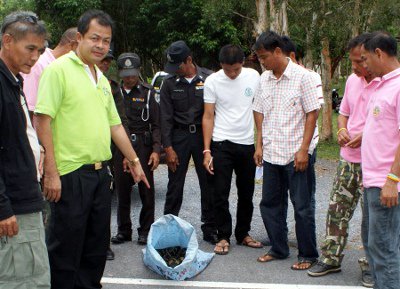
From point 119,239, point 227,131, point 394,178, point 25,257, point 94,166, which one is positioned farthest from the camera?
point 119,239

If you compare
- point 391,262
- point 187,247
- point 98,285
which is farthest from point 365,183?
point 98,285

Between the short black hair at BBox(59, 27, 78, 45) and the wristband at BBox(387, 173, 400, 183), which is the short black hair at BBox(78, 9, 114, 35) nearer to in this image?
the short black hair at BBox(59, 27, 78, 45)

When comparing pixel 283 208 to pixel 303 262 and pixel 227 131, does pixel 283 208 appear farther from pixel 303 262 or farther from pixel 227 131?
pixel 227 131

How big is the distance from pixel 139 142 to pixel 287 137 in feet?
5.44

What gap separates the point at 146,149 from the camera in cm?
580

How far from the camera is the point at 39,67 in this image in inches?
179

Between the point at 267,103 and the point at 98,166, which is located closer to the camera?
the point at 98,166

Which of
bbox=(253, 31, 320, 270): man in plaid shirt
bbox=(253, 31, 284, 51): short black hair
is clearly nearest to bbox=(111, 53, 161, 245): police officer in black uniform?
bbox=(253, 31, 320, 270): man in plaid shirt

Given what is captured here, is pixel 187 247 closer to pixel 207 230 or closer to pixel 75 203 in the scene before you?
pixel 207 230

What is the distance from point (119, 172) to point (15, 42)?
9.16 ft

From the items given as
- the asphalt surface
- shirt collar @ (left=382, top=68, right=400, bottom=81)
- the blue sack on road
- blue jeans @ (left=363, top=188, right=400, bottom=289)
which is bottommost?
the asphalt surface

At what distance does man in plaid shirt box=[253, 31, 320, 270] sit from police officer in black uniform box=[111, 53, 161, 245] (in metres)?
1.26

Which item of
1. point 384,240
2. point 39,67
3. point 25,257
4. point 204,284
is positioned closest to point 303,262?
point 204,284

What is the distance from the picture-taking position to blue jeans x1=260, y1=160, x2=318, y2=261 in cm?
493
